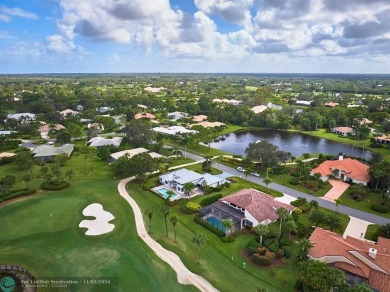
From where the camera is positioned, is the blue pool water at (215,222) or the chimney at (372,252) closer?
the chimney at (372,252)

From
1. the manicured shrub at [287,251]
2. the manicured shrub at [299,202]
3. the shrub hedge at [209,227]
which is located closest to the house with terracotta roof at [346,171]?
the manicured shrub at [299,202]

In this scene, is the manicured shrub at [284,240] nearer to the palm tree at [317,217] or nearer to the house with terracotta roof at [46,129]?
the palm tree at [317,217]

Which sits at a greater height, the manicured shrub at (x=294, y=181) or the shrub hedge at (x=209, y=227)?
the shrub hedge at (x=209, y=227)

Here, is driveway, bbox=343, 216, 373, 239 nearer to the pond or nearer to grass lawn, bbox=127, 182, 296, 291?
grass lawn, bbox=127, 182, 296, 291

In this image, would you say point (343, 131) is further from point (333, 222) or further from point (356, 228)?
point (333, 222)

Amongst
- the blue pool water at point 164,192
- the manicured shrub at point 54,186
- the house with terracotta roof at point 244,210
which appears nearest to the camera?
the house with terracotta roof at point 244,210

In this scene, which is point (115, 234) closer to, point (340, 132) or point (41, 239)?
point (41, 239)

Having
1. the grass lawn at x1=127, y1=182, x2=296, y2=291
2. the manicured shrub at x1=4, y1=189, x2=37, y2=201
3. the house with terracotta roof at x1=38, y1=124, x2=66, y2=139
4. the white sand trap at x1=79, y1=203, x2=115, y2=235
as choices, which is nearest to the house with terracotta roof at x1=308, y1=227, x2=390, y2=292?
the grass lawn at x1=127, y1=182, x2=296, y2=291

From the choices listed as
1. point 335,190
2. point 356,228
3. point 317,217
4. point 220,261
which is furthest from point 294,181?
point 220,261
